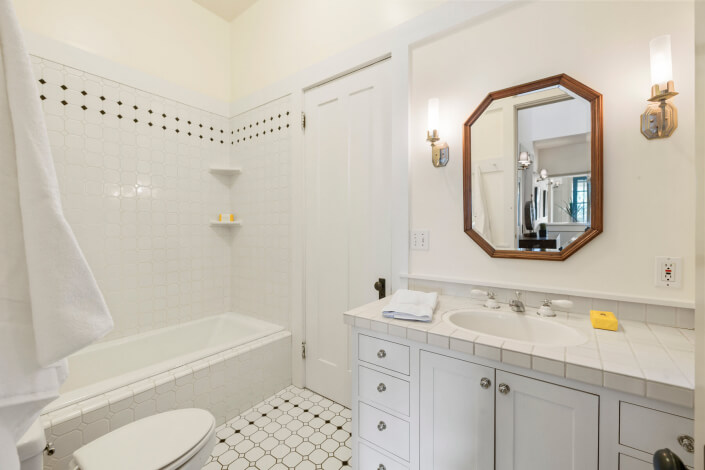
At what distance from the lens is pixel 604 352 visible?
35.6 inches

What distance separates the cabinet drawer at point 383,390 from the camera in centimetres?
118

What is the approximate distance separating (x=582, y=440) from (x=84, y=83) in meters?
3.03

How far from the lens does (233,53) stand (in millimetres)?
2766

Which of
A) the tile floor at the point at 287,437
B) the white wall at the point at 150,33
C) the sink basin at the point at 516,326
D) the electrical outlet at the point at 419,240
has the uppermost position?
the white wall at the point at 150,33

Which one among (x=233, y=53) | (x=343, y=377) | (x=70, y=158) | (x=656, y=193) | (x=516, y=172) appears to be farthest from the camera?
(x=233, y=53)

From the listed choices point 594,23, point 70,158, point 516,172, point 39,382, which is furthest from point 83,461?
point 594,23

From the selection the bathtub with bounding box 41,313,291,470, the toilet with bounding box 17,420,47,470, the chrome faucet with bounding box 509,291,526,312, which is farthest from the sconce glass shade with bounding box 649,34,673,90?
the bathtub with bounding box 41,313,291,470

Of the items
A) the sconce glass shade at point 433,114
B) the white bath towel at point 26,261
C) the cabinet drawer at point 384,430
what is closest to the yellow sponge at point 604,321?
the cabinet drawer at point 384,430

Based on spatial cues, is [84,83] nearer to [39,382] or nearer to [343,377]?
[39,382]

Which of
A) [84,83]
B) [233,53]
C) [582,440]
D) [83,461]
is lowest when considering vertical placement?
[83,461]

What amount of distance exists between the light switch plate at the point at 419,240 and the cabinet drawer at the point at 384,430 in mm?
840

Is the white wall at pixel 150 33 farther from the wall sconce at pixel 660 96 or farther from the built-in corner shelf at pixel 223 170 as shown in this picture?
the wall sconce at pixel 660 96

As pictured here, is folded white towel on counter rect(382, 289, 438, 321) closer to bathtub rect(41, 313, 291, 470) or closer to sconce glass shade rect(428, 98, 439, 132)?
sconce glass shade rect(428, 98, 439, 132)

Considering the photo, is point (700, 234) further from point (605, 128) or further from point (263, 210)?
point (263, 210)
